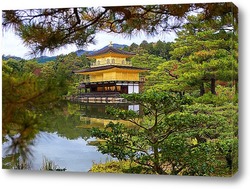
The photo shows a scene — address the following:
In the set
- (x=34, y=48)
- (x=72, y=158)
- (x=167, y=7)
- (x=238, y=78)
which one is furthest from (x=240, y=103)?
(x=34, y=48)

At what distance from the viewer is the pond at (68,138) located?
5484 mm

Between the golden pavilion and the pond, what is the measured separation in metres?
0.12

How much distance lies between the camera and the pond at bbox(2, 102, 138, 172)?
548 centimetres

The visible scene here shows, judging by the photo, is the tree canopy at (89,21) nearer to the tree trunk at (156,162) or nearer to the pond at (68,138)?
the pond at (68,138)

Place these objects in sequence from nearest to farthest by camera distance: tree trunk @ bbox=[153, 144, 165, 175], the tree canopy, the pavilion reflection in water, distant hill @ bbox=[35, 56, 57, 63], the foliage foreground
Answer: the foliage foreground
the tree canopy
tree trunk @ bbox=[153, 144, 165, 175]
the pavilion reflection in water
distant hill @ bbox=[35, 56, 57, 63]

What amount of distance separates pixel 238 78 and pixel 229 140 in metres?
0.54

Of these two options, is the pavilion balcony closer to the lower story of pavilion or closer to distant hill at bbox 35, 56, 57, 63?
the lower story of pavilion

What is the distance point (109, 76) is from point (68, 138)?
68 centimetres

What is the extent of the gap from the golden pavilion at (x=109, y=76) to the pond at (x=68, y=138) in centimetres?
12

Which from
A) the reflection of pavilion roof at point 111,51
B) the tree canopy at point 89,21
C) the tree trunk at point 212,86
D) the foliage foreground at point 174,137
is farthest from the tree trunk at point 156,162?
the tree canopy at point 89,21

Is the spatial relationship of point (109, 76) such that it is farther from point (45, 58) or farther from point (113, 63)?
point (45, 58)

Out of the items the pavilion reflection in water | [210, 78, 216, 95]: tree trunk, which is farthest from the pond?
[210, 78, 216, 95]: tree trunk

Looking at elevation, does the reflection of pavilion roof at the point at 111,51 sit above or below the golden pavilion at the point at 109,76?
above

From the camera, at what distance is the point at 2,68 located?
5688mm
